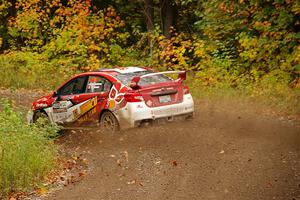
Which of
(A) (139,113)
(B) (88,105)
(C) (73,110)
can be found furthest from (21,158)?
(C) (73,110)

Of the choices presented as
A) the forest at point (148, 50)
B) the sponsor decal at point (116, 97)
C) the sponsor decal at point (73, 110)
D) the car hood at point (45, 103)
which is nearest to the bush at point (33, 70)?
the forest at point (148, 50)

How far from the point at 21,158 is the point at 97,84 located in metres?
4.14

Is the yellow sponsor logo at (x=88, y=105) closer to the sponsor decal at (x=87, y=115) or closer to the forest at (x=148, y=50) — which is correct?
the sponsor decal at (x=87, y=115)

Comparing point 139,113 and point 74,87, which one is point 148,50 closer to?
point 74,87

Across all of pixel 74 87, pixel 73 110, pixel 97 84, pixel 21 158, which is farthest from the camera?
pixel 74 87

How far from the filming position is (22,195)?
917 cm

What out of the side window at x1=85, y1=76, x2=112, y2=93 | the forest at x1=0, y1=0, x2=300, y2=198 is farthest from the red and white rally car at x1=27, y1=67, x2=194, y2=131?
the forest at x1=0, y1=0, x2=300, y2=198

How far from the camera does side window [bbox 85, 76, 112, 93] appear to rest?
13.2 metres

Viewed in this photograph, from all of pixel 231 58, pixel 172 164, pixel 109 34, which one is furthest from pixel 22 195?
pixel 109 34

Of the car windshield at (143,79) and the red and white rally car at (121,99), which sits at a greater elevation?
the car windshield at (143,79)

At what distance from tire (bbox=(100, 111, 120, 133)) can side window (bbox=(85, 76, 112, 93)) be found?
575mm

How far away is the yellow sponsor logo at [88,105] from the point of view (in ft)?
43.5

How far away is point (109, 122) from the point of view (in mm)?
13016

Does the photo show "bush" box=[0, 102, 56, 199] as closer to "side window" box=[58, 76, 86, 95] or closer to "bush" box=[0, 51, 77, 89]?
"side window" box=[58, 76, 86, 95]
